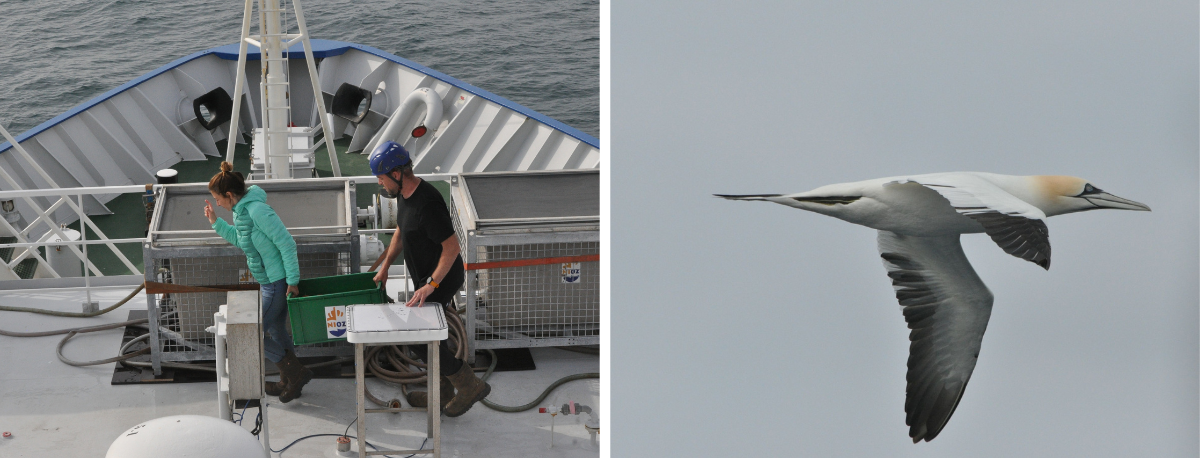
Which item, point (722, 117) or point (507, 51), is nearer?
point (722, 117)

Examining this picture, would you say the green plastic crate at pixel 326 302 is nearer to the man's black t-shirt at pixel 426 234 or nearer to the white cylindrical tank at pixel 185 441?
the man's black t-shirt at pixel 426 234

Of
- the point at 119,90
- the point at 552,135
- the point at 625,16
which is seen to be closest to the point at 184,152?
the point at 119,90

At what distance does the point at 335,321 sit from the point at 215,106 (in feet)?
23.1

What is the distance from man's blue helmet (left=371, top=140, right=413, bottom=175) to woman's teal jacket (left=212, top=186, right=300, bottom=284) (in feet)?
1.91

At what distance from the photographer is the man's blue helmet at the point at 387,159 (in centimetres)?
419

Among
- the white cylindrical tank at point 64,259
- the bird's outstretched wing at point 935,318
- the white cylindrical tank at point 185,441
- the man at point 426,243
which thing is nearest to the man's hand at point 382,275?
the man at point 426,243

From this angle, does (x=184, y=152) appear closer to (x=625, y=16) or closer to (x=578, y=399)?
(x=578, y=399)

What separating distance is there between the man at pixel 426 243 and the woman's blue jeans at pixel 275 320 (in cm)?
46

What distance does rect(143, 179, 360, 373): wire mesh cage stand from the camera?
4785 mm

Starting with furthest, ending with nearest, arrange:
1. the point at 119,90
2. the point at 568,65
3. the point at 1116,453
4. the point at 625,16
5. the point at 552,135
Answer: the point at 568,65
the point at 119,90
the point at 552,135
the point at 1116,453
the point at 625,16

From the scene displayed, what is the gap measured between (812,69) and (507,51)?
1624cm

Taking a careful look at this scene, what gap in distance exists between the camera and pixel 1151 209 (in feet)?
10.7

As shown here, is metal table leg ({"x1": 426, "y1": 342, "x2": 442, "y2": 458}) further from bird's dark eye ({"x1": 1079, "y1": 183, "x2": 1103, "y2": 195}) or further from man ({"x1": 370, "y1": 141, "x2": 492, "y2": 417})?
bird's dark eye ({"x1": 1079, "y1": 183, "x2": 1103, "y2": 195})

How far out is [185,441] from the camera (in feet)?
10.7
